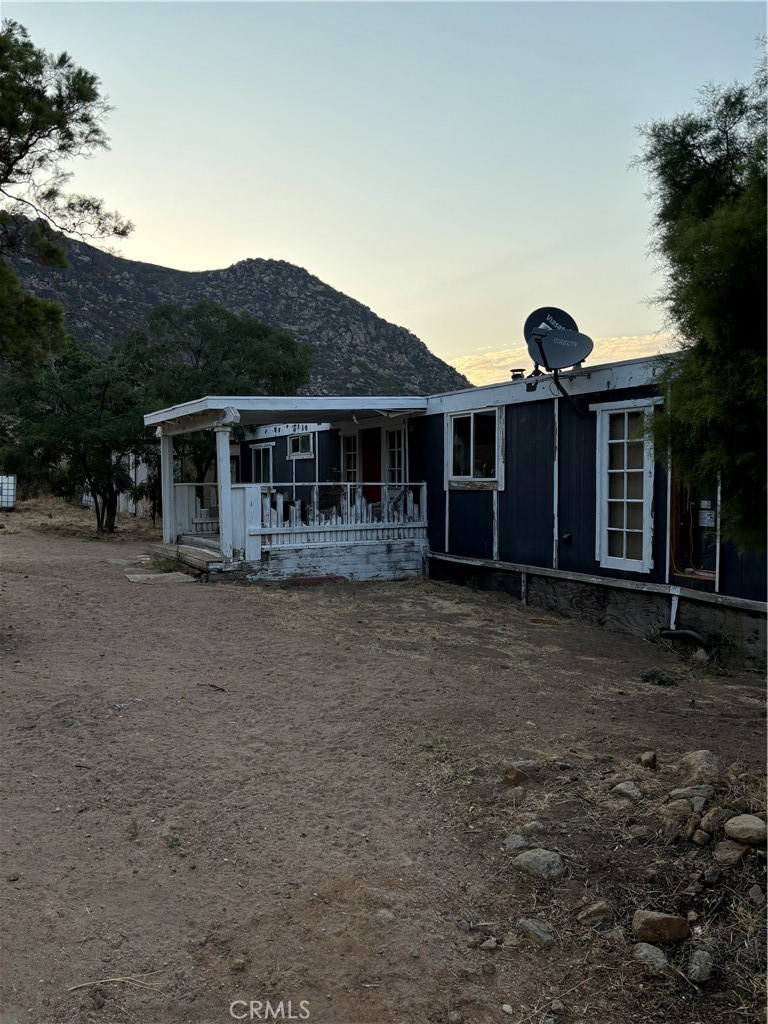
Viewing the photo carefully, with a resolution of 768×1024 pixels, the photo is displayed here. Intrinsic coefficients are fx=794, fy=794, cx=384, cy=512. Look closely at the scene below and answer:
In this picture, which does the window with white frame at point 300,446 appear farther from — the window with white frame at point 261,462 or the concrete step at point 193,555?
the concrete step at point 193,555

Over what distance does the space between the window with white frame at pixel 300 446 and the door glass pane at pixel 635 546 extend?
9466 millimetres

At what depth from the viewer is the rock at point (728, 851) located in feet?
10.0

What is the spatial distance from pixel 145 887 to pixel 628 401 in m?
7.08

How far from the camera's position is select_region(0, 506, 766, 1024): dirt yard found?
2518 mm

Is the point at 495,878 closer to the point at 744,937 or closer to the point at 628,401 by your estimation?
the point at 744,937

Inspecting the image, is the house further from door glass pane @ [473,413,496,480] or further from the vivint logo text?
the vivint logo text

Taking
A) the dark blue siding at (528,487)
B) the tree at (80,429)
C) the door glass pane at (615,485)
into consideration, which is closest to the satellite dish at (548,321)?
the dark blue siding at (528,487)

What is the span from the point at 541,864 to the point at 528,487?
290 inches

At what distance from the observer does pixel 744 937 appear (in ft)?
8.90

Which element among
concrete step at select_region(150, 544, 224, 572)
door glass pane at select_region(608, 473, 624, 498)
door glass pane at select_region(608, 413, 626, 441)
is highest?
door glass pane at select_region(608, 413, 626, 441)

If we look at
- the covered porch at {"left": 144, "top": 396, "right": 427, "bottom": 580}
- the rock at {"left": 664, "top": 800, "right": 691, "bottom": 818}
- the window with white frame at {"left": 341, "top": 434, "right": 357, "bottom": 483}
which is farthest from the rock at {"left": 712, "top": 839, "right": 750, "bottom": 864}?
the window with white frame at {"left": 341, "top": 434, "right": 357, "bottom": 483}

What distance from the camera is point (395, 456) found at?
1347 cm

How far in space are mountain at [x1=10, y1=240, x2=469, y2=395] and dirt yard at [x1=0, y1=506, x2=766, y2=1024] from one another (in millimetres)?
37795

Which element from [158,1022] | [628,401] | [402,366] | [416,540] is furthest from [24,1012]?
[402,366]
